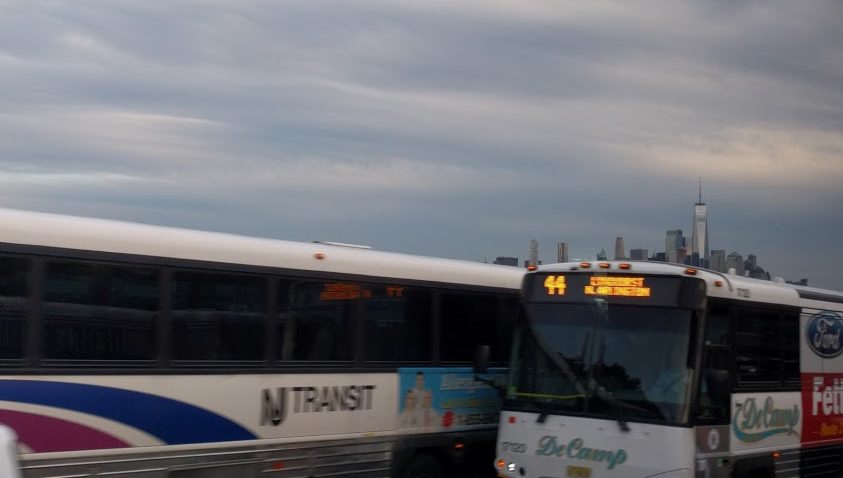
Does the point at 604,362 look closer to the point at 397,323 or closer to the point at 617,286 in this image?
the point at 617,286

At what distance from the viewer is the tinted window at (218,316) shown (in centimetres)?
1010

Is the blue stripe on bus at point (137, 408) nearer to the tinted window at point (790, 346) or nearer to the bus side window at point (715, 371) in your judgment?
the bus side window at point (715, 371)

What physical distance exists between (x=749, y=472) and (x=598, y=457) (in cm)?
249

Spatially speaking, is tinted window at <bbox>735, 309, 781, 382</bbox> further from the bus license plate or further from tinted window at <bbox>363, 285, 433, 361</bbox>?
tinted window at <bbox>363, 285, 433, 361</bbox>

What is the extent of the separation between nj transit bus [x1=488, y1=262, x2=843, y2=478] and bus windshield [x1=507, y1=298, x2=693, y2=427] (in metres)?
0.01

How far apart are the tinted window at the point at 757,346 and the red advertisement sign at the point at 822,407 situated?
0.99m

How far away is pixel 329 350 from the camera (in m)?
11.6

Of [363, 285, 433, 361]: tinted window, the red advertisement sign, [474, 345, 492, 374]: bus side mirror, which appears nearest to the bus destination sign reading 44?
[474, 345, 492, 374]: bus side mirror

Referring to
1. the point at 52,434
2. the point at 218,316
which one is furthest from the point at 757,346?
the point at 52,434

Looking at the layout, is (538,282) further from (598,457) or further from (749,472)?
(749,472)

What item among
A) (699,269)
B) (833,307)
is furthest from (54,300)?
(833,307)

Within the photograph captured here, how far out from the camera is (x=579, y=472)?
1099cm

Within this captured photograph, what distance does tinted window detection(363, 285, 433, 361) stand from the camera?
40.0 ft

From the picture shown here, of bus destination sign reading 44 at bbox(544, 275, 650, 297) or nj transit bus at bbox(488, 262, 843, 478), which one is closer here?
nj transit bus at bbox(488, 262, 843, 478)
